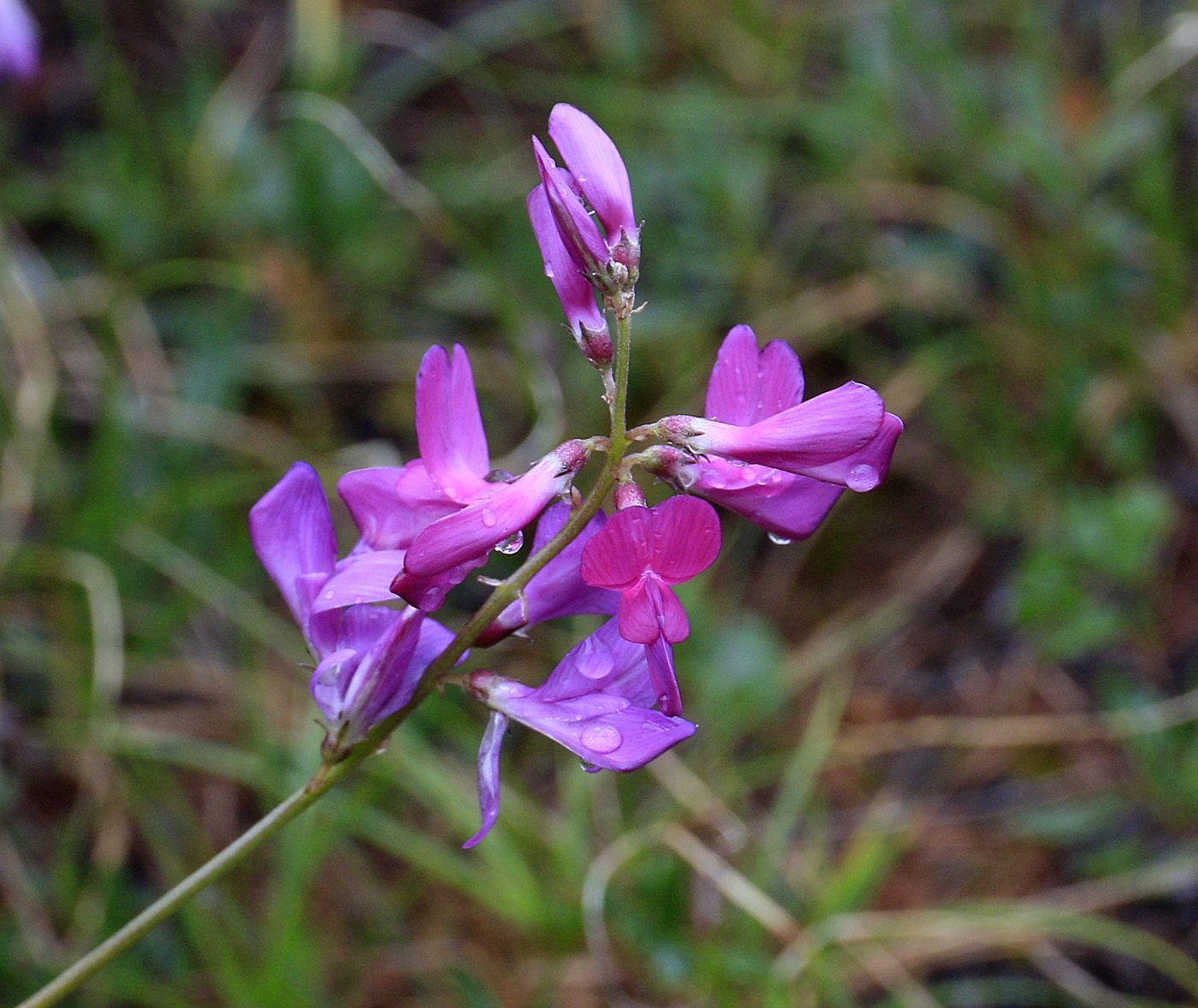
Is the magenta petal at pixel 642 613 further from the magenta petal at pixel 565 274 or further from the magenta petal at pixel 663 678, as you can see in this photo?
the magenta petal at pixel 565 274

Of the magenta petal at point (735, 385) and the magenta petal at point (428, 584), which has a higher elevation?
the magenta petal at point (735, 385)

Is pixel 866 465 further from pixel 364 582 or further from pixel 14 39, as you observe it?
pixel 14 39

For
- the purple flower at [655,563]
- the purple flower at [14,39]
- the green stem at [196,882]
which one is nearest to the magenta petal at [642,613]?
the purple flower at [655,563]

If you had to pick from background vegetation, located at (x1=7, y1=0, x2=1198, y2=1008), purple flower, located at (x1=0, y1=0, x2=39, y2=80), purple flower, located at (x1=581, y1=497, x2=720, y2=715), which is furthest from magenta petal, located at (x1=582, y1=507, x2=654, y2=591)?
purple flower, located at (x1=0, y1=0, x2=39, y2=80)

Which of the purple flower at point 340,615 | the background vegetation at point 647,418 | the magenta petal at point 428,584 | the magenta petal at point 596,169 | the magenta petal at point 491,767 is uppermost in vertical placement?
the magenta petal at point 596,169

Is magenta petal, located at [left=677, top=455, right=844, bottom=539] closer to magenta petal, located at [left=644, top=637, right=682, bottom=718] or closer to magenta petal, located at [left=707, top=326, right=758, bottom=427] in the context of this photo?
magenta petal, located at [left=707, top=326, right=758, bottom=427]

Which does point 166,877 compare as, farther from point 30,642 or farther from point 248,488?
point 248,488

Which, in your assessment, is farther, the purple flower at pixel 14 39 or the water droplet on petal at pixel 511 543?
the purple flower at pixel 14 39

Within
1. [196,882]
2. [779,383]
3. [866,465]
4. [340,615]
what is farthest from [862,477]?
[196,882]

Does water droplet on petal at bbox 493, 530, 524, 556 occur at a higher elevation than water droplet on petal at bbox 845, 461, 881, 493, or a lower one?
lower
